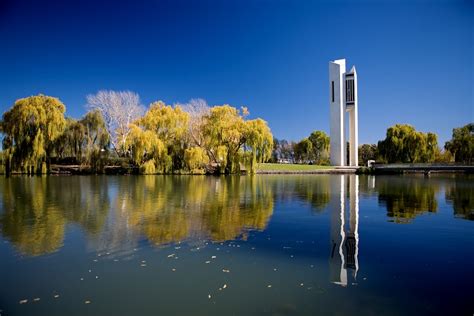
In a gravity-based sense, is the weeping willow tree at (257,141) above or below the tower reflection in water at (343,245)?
above

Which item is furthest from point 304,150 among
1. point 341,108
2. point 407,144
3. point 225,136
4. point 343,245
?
point 343,245

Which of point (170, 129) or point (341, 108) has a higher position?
point (341, 108)

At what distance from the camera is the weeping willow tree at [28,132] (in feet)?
126

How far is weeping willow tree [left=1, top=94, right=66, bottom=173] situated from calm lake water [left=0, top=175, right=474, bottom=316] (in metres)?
30.3

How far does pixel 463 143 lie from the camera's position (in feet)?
206

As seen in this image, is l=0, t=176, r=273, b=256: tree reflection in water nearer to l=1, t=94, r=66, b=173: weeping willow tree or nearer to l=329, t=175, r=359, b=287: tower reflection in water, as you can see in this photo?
l=329, t=175, r=359, b=287: tower reflection in water

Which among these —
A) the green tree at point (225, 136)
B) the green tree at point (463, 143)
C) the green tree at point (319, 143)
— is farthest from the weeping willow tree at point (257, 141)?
the green tree at point (319, 143)

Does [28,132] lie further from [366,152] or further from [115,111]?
[366,152]

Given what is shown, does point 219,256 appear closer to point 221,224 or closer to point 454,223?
point 221,224

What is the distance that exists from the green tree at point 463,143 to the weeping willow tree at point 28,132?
6537 cm

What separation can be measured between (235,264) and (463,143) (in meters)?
69.7

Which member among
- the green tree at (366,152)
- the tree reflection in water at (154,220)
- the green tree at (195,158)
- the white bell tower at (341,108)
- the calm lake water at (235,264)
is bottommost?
the calm lake water at (235,264)

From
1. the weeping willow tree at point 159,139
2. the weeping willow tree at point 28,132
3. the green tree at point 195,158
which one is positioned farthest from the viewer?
the green tree at point 195,158

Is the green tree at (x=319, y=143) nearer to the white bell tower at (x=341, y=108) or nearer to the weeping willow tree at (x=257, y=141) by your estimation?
the white bell tower at (x=341, y=108)
